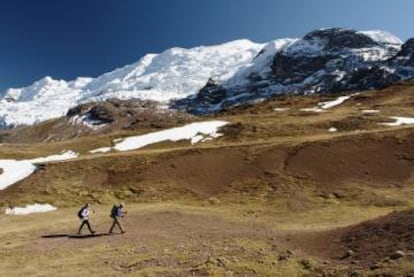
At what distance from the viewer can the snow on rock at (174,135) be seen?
9312 cm

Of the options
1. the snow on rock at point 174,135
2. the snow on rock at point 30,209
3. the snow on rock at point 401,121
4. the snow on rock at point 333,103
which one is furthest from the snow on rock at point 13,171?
the snow on rock at point 333,103

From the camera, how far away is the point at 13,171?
246 feet

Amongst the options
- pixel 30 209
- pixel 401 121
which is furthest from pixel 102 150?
pixel 401 121

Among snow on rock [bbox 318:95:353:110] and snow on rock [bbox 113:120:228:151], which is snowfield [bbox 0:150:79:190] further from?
snow on rock [bbox 318:95:353:110]

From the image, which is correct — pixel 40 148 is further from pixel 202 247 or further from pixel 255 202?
pixel 202 247

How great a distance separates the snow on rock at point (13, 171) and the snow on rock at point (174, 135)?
56.3ft

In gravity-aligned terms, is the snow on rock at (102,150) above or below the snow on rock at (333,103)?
above

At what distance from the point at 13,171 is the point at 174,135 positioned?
28.5 m

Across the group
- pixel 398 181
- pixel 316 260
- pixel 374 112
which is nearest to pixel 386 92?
pixel 374 112

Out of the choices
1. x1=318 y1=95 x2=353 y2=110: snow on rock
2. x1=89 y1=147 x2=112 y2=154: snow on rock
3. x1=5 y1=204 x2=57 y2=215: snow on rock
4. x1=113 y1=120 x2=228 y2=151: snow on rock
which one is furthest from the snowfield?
x1=318 y1=95 x2=353 y2=110: snow on rock

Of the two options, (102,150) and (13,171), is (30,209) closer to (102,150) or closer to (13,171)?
(13,171)

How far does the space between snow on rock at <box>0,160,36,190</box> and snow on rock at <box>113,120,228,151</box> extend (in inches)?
Result: 676

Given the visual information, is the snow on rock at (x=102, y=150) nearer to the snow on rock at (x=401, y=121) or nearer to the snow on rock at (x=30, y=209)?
the snow on rock at (x=30, y=209)

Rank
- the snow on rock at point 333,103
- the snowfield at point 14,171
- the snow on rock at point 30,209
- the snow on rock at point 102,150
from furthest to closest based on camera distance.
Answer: the snow on rock at point 333,103 < the snow on rock at point 102,150 < the snowfield at point 14,171 < the snow on rock at point 30,209
